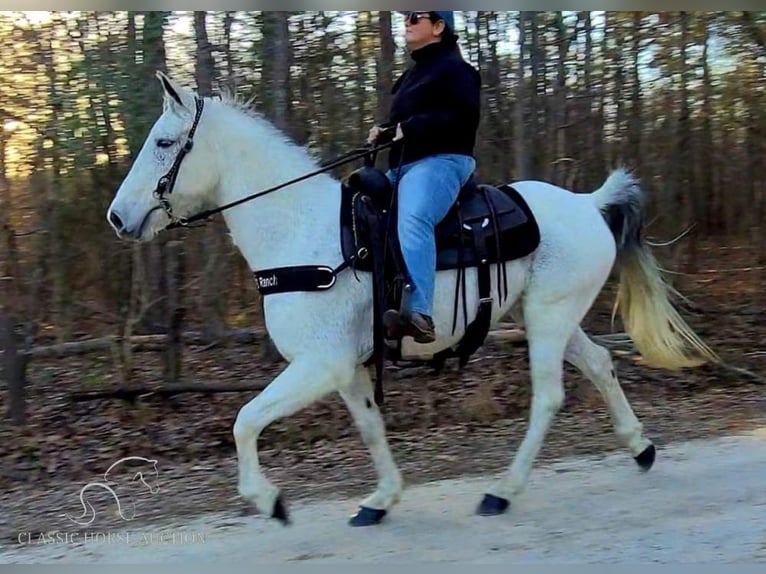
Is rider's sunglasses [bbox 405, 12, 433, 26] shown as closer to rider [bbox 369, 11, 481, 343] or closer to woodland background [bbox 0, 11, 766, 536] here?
rider [bbox 369, 11, 481, 343]

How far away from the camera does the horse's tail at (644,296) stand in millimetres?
6098

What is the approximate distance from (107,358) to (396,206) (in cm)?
515

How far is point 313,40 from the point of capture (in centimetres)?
899

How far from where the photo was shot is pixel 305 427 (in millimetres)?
7977

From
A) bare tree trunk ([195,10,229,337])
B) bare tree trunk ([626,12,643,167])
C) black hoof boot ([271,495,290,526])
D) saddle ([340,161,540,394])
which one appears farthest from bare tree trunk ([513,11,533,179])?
black hoof boot ([271,495,290,526])

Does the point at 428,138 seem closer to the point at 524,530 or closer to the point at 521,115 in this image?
the point at 524,530

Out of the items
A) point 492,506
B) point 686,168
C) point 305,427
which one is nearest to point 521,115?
point 686,168

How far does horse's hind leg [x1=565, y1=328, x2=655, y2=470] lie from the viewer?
232 inches

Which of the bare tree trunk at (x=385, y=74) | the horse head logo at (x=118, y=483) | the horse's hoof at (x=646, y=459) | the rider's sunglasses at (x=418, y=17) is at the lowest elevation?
the horse head logo at (x=118, y=483)

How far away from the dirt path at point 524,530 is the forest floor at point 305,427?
1.66ft

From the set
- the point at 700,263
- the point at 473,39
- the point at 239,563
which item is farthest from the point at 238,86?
the point at 700,263

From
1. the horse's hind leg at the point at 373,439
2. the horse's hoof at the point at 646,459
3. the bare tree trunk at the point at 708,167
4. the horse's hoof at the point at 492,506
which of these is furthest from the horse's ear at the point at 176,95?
the bare tree trunk at the point at 708,167

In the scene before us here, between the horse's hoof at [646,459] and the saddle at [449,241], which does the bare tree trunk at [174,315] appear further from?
the horse's hoof at [646,459]

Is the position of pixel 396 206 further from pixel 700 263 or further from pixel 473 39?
pixel 700 263
